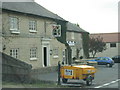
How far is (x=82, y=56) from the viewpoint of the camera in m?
51.0

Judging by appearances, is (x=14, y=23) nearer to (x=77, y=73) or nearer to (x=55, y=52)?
(x=55, y=52)

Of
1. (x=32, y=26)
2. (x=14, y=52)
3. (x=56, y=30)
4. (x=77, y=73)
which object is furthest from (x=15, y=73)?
(x=56, y=30)

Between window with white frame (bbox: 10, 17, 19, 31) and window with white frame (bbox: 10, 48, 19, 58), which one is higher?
window with white frame (bbox: 10, 17, 19, 31)

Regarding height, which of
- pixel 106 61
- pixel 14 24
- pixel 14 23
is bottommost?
pixel 106 61

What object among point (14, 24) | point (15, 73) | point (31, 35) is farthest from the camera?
point (31, 35)

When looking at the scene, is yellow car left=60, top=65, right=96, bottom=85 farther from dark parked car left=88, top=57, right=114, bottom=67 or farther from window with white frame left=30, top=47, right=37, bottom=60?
dark parked car left=88, top=57, right=114, bottom=67

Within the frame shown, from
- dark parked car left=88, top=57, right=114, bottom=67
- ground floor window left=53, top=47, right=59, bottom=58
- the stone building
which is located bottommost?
dark parked car left=88, top=57, right=114, bottom=67

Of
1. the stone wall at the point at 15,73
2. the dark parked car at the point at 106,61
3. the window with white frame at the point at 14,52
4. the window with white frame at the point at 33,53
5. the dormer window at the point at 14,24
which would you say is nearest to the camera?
the stone wall at the point at 15,73

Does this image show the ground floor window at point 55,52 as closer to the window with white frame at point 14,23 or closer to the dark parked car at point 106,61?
the window with white frame at point 14,23

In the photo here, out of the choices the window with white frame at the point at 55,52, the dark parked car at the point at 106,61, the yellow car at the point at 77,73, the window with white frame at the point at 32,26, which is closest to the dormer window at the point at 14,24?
the window with white frame at the point at 32,26

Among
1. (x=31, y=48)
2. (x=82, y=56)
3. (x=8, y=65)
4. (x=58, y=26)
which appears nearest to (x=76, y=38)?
(x=82, y=56)

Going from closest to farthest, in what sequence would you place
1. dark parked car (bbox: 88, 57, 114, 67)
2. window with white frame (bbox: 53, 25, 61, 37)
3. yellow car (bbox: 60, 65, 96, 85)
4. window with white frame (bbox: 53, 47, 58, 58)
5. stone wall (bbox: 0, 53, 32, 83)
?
yellow car (bbox: 60, 65, 96, 85)
stone wall (bbox: 0, 53, 32, 83)
window with white frame (bbox: 53, 25, 61, 37)
window with white frame (bbox: 53, 47, 58, 58)
dark parked car (bbox: 88, 57, 114, 67)

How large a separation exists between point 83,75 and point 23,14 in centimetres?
1285

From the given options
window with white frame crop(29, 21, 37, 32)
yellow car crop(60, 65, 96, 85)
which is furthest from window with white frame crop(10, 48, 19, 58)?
yellow car crop(60, 65, 96, 85)
